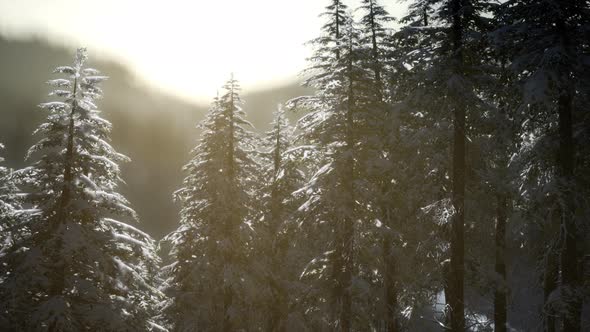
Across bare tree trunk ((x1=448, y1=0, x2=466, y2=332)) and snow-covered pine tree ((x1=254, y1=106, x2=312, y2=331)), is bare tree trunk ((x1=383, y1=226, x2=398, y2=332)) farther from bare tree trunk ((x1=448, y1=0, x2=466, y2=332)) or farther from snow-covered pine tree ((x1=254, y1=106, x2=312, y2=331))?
snow-covered pine tree ((x1=254, y1=106, x2=312, y2=331))

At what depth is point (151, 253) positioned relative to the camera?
1489cm

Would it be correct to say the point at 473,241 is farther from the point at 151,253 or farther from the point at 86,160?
the point at 86,160

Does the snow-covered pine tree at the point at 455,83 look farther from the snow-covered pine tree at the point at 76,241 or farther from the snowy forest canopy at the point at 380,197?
the snow-covered pine tree at the point at 76,241

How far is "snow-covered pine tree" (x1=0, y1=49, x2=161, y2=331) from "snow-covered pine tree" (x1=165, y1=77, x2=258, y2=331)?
4244 millimetres

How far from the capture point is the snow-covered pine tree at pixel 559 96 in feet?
35.7

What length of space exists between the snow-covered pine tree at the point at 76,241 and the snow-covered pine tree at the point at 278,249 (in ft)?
22.0

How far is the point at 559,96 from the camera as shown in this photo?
11586mm

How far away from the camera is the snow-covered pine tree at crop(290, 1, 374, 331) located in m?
15.7

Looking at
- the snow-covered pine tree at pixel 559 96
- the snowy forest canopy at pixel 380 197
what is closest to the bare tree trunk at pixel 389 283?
the snowy forest canopy at pixel 380 197

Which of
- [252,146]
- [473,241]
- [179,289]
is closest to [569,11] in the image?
[473,241]

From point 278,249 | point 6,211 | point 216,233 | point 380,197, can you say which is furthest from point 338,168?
point 6,211

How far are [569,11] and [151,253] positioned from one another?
15055 millimetres

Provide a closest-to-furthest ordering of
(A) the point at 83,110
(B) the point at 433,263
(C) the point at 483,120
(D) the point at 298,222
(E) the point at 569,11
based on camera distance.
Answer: (E) the point at 569,11
(C) the point at 483,120
(A) the point at 83,110
(B) the point at 433,263
(D) the point at 298,222

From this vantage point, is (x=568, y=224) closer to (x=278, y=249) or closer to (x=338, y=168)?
(x=338, y=168)
